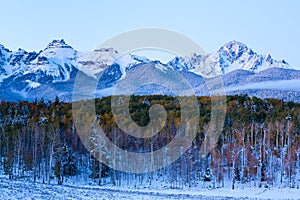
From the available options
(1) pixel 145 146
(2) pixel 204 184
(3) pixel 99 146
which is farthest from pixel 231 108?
(3) pixel 99 146

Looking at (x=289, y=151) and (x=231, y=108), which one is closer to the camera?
(x=289, y=151)

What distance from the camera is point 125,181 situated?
77938 mm

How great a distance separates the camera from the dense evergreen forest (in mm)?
72250

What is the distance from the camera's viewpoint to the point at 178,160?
7775 cm

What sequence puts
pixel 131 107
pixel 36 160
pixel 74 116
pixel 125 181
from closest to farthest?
1. pixel 36 160
2. pixel 125 181
3. pixel 74 116
4. pixel 131 107

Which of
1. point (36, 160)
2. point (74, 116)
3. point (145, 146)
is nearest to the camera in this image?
point (36, 160)

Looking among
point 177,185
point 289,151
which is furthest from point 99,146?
point 289,151

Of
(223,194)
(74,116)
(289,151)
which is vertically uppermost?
(74,116)

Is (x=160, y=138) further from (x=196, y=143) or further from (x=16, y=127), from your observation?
(x=16, y=127)

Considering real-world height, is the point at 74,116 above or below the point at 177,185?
above

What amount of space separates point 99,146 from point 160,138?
677 inches

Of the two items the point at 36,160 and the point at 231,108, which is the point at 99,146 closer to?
the point at 36,160

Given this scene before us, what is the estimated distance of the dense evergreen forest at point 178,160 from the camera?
72.2 metres

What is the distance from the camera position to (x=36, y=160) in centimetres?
7281
